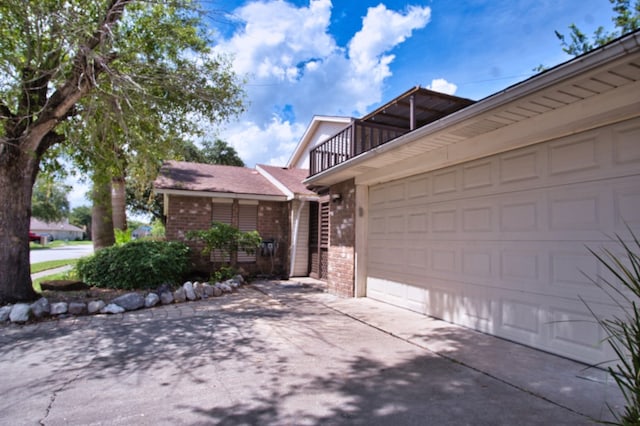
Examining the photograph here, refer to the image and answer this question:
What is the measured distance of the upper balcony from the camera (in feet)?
27.9

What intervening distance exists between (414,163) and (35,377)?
6.01 m

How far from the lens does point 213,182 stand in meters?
11.9

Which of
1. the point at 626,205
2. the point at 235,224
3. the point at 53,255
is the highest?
the point at 626,205

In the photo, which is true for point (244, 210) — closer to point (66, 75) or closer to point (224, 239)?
point (224, 239)

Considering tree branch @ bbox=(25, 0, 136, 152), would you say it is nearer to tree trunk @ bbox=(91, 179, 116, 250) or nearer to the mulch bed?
the mulch bed

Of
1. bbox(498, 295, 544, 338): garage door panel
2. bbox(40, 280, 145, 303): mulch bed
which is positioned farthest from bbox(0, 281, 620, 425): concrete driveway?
bbox(40, 280, 145, 303): mulch bed

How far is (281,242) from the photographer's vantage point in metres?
12.2

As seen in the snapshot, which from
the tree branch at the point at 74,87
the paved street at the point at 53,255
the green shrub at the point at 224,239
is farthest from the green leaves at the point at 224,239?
the paved street at the point at 53,255

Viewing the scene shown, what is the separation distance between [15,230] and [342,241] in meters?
6.72

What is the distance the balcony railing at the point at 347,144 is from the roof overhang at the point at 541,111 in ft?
7.00

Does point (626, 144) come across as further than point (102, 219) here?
No

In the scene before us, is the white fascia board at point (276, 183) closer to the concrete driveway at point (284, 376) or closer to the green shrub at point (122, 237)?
the green shrub at point (122, 237)

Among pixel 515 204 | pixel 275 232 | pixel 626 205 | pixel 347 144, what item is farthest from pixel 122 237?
pixel 626 205

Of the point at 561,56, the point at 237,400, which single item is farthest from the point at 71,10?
the point at 561,56
